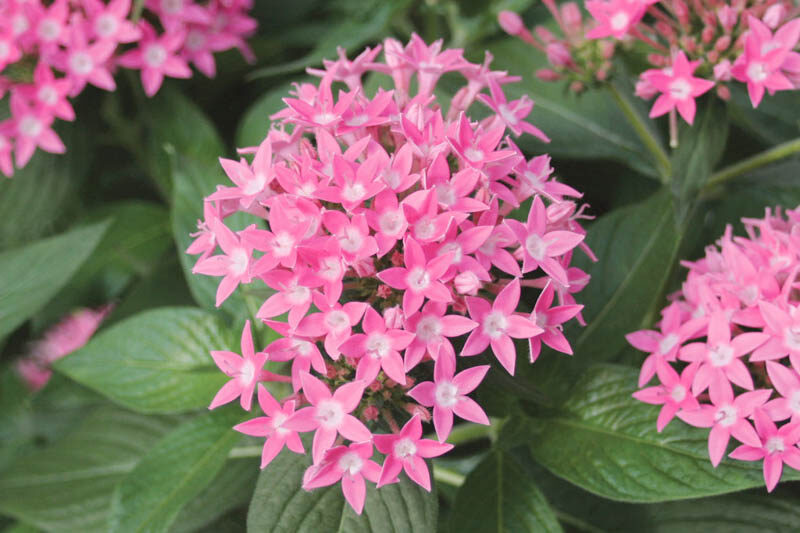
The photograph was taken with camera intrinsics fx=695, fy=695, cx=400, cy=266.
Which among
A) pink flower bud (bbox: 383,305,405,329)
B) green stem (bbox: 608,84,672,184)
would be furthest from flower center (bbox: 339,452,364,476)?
green stem (bbox: 608,84,672,184)

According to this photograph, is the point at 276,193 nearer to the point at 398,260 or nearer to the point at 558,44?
the point at 398,260

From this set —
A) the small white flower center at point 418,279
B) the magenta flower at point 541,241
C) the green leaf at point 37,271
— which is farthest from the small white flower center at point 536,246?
the green leaf at point 37,271

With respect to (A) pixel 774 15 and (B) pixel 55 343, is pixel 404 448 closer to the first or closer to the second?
(A) pixel 774 15

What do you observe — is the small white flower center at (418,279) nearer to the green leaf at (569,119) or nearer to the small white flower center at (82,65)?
the green leaf at (569,119)

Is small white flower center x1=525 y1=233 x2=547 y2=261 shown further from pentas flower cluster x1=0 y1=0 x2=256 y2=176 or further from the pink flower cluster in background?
the pink flower cluster in background

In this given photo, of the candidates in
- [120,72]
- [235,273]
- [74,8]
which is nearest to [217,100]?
[120,72]

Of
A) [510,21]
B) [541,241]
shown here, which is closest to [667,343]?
[541,241]
